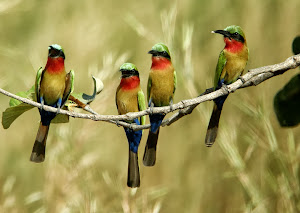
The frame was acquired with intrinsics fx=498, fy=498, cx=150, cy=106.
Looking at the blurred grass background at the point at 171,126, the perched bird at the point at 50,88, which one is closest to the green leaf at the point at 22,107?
the perched bird at the point at 50,88

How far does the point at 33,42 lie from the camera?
346cm

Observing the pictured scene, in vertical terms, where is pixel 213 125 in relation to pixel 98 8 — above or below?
below

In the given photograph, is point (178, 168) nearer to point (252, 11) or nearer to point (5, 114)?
point (252, 11)

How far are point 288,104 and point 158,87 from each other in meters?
0.55

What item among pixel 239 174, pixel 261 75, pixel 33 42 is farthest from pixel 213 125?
pixel 33 42

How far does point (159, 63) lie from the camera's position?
855 mm

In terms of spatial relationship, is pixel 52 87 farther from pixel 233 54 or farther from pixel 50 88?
pixel 233 54

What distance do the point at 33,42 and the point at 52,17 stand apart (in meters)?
0.25

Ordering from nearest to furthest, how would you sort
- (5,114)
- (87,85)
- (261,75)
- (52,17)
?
(5,114)
(261,75)
(87,85)
(52,17)

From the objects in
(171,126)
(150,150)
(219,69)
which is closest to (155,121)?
(150,150)

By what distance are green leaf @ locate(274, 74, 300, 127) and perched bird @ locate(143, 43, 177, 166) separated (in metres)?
0.47

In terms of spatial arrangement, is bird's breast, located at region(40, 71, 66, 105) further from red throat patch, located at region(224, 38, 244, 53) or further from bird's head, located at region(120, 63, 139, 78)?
red throat patch, located at region(224, 38, 244, 53)

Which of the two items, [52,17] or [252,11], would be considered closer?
[252,11]

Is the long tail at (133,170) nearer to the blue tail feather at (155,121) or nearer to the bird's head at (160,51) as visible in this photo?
the blue tail feather at (155,121)
